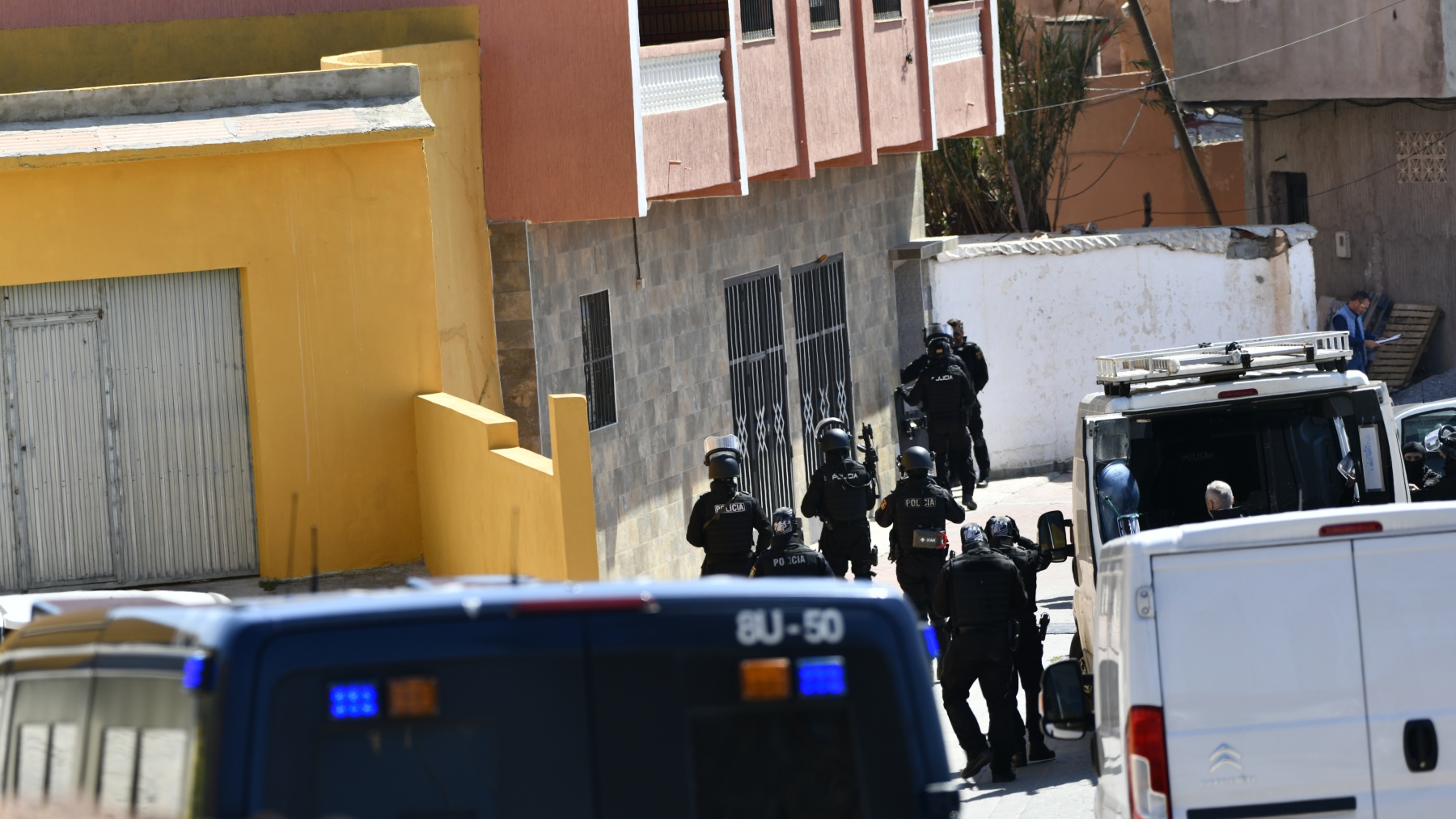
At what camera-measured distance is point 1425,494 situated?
43.8ft

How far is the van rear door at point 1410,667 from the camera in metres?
6.46

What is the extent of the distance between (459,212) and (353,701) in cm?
1044

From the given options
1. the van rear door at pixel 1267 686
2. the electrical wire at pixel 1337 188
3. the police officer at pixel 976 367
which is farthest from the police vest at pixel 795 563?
the electrical wire at pixel 1337 188

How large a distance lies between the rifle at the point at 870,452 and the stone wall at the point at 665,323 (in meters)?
0.65

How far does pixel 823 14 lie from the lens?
17984 millimetres

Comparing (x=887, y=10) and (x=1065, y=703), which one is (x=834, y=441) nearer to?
(x=1065, y=703)

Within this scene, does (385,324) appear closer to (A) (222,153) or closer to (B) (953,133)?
(A) (222,153)

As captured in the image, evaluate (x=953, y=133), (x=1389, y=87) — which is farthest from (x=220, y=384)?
(x=1389, y=87)

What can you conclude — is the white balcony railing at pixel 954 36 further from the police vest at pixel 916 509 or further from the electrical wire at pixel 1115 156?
the electrical wire at pixel 1115 156

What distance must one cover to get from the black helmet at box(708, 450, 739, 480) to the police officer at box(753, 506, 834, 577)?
3.15ft

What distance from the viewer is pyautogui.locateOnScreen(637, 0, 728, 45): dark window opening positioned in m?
18.5

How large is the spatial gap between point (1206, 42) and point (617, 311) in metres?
14.7

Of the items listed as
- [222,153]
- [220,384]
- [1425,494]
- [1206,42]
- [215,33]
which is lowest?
[1425,494]

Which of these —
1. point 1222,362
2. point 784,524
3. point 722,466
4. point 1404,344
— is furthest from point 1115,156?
point 1222,362
